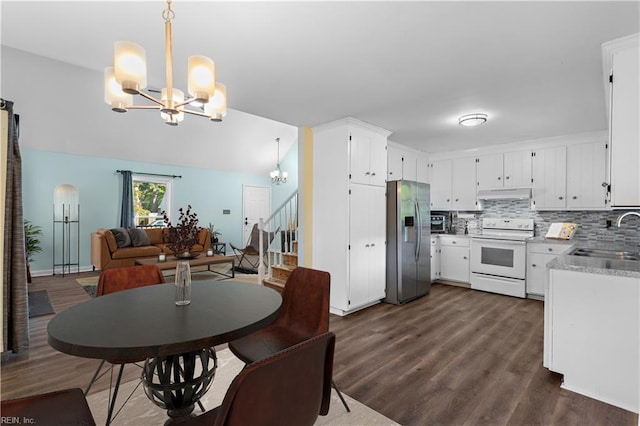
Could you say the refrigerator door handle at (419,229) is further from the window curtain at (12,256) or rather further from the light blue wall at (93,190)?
the light blue wall at (93,190)

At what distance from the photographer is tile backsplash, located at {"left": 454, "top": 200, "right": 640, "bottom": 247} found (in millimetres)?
4215

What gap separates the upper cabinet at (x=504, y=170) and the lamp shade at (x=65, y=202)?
801 cm

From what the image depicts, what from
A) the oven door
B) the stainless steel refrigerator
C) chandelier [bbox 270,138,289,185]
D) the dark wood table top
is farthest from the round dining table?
chandelier [bbox 270,138,289,185]

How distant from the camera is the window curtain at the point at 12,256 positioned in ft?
8.38

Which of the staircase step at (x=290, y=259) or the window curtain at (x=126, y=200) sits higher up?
the window curtain at (x=126, y=200)

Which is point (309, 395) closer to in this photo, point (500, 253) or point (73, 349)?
point (73, 349)

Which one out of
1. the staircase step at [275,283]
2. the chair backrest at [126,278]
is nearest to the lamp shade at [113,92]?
the chair backrest at [126,278]

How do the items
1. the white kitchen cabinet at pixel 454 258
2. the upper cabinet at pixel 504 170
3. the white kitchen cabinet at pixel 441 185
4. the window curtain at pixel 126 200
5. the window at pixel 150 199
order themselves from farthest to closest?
1. the window at pixel 150 199
2. the window curtain at pixel 126 200
3. the white kitchen cabinet at pixel 441 185
4. the white kitchen cabinet at pixel 454 258
5. the upper cabinet at pixel 504 170

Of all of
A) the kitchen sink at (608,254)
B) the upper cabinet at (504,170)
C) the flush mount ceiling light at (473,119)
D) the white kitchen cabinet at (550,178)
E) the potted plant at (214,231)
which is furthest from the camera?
the potted plant at (214,231)

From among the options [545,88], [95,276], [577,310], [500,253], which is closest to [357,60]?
[545,88]

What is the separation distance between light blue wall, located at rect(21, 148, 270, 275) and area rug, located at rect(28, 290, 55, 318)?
72.3 inches

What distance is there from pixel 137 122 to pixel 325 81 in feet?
17.1

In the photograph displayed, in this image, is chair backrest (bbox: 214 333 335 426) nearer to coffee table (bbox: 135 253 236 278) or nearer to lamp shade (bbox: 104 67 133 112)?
lamp shade (bbox: 104 67 133 112)

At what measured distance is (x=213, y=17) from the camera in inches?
71.8
